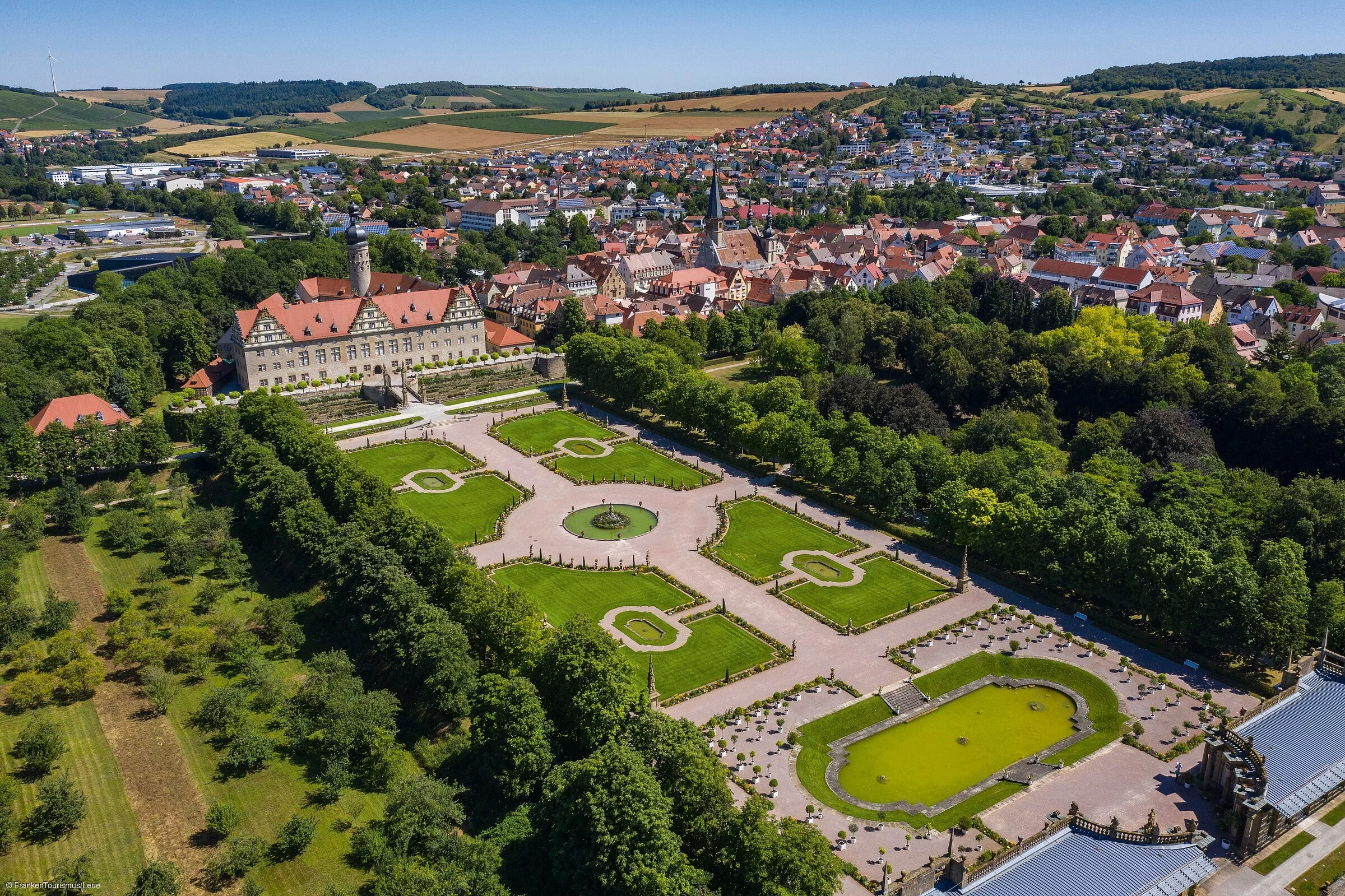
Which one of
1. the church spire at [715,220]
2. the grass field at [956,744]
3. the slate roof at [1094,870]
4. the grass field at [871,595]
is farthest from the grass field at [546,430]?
the church spire at [715,220]

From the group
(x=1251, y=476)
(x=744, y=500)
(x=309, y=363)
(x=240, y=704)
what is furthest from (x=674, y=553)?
(x=309, y=363)

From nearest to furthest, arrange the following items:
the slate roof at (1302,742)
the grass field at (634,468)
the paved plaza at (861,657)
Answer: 1. the slate roof at (1302,742)
2. the paved plaza at (861,657)
3. the grass field at (634,468)

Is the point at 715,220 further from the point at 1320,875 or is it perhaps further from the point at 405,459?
the point at 1320,875

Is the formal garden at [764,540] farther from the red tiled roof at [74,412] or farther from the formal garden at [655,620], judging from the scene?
the red tiled roof at [74,412]

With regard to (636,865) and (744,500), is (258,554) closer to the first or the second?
(744,500)

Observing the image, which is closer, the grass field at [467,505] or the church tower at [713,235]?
the grass field at [467,505]

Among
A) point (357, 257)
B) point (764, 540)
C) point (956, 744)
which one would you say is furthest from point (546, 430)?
point (956, 744)
